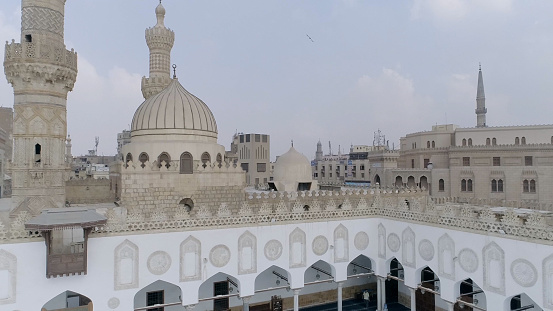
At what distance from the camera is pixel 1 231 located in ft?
32.3

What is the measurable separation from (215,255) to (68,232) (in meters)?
4.51

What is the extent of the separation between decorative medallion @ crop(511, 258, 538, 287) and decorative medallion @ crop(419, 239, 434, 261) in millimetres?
2751

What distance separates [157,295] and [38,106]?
25.6ft

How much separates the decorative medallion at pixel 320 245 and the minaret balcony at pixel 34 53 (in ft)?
36.0

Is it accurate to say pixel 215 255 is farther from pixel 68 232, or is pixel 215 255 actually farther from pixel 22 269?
pixel 22 269

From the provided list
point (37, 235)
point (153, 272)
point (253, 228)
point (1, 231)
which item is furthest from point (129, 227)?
point (253, 228)

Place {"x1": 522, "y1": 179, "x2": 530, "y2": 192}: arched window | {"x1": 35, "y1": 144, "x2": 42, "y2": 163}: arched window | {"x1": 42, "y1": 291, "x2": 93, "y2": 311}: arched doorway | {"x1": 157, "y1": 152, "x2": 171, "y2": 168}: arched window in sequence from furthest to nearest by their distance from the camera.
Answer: {"x1": 522, "y1": 179, "x2": 530, "y2": 192}: arched window → {"x1": 157, "y1": 152, "x2": 171, "y2": 168}: arched window → {"x1": 35, "y1": 144, "x2": 42, "y2": 163}: arched window → {"x1": 42, "y1": 291, "x2": 93, "y2": 311}: arched doorway

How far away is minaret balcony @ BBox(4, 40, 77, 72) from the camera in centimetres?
1220

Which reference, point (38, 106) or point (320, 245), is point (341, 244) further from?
point (38, 106)

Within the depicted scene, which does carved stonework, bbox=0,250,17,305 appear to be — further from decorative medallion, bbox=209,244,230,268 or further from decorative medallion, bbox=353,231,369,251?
decorative medallion, bbox=353,231,369,251

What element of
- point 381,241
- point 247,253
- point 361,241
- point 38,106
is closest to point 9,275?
point 38,106

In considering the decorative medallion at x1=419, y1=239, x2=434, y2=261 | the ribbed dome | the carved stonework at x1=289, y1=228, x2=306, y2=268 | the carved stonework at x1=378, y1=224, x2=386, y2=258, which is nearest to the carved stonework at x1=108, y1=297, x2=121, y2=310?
the carved stonework at x1=289, y1=228, x2=306, y2=268

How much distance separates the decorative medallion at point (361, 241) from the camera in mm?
14773

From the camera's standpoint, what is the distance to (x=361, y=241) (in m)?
14.9
